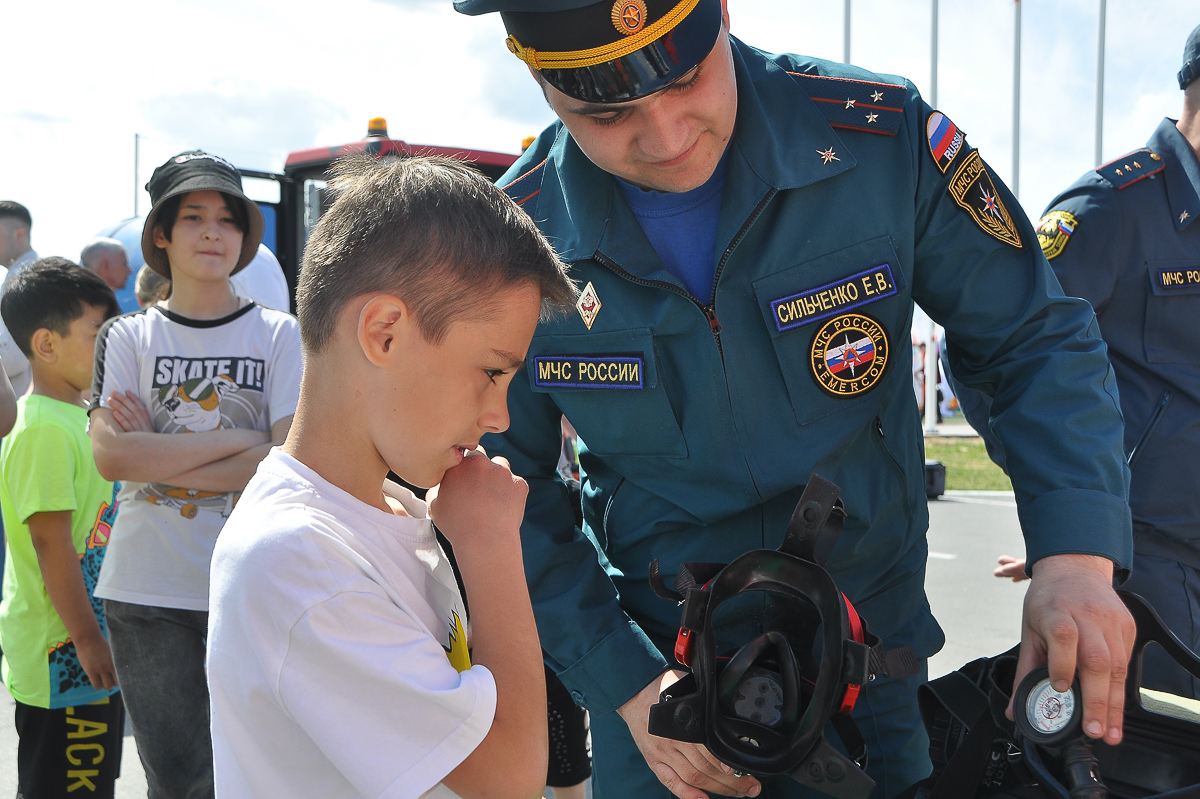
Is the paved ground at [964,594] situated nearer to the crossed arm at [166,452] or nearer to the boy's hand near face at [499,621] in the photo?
the crossed arm at [166,452]

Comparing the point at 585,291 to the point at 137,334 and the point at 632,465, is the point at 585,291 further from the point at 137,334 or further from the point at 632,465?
the point at 137,334

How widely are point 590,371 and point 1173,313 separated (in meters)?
1.44

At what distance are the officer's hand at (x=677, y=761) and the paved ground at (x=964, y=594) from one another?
2.72 meters

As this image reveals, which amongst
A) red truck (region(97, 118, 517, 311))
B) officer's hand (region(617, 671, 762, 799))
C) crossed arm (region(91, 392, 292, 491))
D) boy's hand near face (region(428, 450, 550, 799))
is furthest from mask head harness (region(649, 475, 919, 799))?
red truck (region(97, 118, 517, 311))

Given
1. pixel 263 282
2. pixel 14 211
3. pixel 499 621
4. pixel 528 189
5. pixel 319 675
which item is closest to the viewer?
pixel 319 675

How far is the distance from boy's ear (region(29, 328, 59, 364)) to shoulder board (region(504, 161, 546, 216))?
1964 mm

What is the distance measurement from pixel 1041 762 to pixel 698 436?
645 mm

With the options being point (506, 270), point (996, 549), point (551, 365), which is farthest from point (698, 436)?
point (996, 549)

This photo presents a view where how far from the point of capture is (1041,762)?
1.09 meters

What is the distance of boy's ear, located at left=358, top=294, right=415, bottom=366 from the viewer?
3.77ft

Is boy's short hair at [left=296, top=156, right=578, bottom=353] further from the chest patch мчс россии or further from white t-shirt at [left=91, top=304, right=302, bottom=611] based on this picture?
white t-shirt at [left=91, top=304, right=302, bottom=611]

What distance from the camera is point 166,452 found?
2498 millimetres

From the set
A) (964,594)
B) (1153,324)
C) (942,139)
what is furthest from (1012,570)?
(964,594)

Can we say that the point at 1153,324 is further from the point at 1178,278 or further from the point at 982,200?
the point at 982,200
